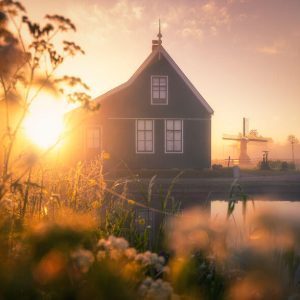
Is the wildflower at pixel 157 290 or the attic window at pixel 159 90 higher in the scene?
the attic window at pixel 159 90

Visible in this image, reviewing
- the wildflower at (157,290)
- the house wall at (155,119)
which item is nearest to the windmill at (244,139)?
the house wall at (155,119)

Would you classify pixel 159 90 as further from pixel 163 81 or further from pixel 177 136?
pixel 177 136

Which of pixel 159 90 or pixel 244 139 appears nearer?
pixel 159 90

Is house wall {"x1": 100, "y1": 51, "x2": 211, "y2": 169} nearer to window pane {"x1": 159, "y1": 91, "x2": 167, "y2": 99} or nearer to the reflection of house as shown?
the reflection of house

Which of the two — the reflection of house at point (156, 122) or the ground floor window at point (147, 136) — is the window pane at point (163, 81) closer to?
the reflection of house at point (156, 122)

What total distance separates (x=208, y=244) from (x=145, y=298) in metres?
1.51

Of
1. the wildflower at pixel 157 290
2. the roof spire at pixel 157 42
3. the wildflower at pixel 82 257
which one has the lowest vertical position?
the wildflower at pixel 157 290

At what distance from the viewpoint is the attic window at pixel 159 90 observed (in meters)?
23.9

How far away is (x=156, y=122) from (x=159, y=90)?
1980 mm

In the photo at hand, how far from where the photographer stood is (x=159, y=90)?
23953 mm

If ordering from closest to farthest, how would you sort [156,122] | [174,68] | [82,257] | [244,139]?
[82,257] < [174,68] < [156,122] < [244,139]

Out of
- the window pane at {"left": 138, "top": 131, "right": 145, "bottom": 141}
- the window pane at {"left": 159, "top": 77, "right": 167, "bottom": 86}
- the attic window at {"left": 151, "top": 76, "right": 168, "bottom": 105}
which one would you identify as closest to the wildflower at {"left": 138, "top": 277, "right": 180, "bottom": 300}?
the window pane at {"left": 138, "top": 131, "right": 145, "bottom": 141}

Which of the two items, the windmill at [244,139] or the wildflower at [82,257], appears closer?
the wildflower at [82,257]

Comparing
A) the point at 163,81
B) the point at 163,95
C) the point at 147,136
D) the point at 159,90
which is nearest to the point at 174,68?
the point at 163,81
